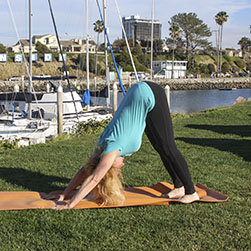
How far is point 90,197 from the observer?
5.03m

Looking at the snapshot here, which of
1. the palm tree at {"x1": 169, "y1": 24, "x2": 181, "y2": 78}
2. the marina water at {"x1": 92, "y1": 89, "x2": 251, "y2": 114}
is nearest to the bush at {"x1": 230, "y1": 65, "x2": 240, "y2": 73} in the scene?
the palm tree at {"x1": 169, "y1": 24, "x2": 181, "y2": 78}

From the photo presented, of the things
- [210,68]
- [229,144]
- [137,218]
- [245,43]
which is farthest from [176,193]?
[245,43]

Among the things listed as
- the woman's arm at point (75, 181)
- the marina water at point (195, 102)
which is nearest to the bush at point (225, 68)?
the marina water at point (195, 102)

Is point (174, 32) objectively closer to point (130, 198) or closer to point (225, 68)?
point (225, 68)

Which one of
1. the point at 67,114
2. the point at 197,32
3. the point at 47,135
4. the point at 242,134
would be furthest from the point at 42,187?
the point at 197,32

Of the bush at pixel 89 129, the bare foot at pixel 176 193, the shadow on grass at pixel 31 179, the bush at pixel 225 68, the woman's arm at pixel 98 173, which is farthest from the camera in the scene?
the bush at pixel 225 68

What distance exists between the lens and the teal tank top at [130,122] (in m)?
4.63

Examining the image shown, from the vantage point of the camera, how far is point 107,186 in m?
4.76

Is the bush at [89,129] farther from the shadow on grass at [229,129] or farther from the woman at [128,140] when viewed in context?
the woman at [128,140]

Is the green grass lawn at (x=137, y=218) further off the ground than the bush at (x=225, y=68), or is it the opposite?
the green grass lawn at (x=137, y=218)

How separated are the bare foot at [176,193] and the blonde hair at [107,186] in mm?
570

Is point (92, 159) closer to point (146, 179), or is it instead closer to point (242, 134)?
point (146, 179)

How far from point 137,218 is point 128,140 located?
0.81 metres

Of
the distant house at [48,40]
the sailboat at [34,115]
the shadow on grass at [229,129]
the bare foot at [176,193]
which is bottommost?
the sailboat at [34,115]
